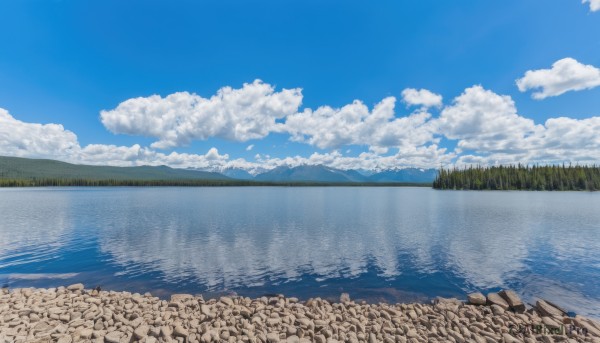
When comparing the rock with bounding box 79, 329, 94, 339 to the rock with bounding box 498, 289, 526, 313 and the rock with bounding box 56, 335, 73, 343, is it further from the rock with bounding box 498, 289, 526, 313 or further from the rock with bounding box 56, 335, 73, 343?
the rock with bounding box 498, 289, 526, 313

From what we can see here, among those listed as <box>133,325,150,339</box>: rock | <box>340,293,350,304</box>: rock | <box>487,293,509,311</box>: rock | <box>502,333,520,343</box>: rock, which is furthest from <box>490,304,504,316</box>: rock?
<box>133,325,150,339</box>: rock

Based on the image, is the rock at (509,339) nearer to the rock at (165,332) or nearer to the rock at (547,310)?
the rock at (547,310)

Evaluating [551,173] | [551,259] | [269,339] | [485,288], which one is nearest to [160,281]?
[269,339]

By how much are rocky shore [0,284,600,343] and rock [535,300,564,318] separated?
0.06 meters

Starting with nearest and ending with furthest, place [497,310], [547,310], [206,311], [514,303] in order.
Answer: [206,311], [497,310], [547,310], [514,303]

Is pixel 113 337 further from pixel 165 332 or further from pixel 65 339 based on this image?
pixel 165 332

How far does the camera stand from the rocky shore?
13305mm

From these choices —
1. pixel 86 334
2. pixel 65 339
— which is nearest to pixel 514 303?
pixel 86 334

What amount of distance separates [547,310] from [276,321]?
619 inches

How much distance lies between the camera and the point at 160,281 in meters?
23.5

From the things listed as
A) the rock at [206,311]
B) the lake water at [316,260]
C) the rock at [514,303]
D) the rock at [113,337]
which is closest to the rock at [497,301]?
the rock at [514,303]

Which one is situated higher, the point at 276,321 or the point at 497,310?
the point at 276,321

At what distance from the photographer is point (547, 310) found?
16891mm

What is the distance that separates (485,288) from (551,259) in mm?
14647
